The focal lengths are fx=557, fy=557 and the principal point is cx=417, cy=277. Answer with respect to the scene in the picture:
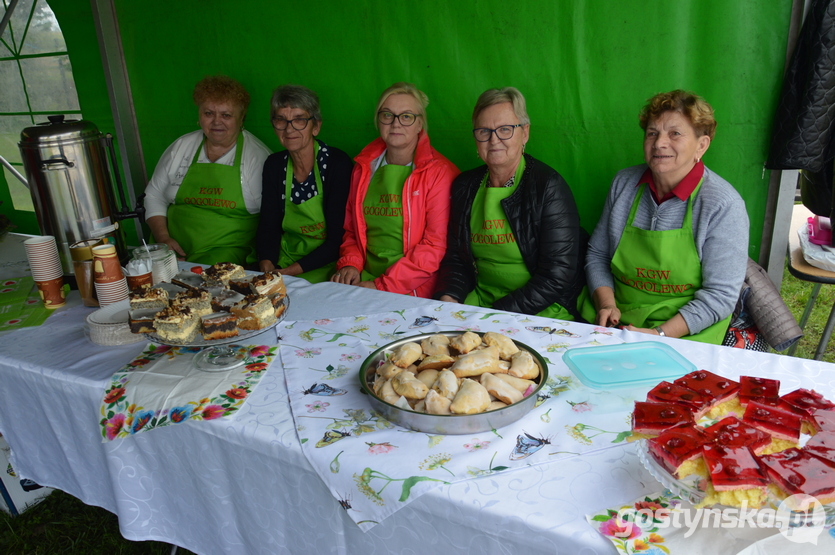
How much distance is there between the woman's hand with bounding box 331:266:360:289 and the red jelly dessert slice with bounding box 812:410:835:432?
6.97 feet

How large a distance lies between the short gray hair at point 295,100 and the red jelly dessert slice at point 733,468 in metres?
2.68

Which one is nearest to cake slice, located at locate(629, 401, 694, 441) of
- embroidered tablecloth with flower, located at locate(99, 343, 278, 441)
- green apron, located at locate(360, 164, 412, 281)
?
embroidered tablecloth with flower, located at locate(99, 343, 278, 441)

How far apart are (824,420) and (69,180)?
2.40 metres

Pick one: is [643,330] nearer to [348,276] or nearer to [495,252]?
[495,252]

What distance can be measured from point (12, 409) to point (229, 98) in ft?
6.96

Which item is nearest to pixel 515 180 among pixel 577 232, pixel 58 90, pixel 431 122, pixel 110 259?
pixel 577 232

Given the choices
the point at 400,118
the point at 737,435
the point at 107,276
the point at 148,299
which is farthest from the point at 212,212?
the point at 737,435

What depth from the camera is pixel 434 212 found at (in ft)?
8.92

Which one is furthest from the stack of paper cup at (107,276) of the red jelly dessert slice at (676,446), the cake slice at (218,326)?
the red jelly dessert slice at (676,446)

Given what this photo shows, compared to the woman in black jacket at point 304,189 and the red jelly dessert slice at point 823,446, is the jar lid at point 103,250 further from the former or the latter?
the red jelly dessert slice at point 823,446

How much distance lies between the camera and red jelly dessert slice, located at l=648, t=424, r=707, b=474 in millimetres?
834

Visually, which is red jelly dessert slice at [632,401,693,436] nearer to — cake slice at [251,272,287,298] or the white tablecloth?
the white tablecloth

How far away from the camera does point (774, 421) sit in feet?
3.03

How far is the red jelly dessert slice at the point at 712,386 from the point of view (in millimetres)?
1026
